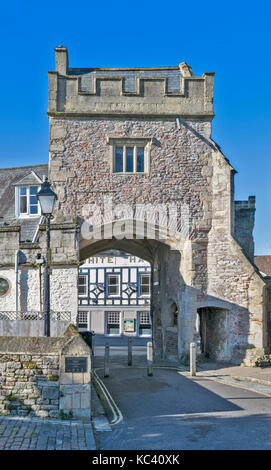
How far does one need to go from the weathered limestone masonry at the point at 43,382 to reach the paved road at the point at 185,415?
0.90 m

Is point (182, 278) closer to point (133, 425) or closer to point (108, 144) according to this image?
point (108, 144)

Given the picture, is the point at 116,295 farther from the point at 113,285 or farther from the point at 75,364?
the point at 75,364

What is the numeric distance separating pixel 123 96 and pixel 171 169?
3.16 metres

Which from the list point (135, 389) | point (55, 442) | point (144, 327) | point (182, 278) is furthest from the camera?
point (144, 327)

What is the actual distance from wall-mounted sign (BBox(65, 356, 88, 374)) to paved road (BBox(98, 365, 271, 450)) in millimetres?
1163

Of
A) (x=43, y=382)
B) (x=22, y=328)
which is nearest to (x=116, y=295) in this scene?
(x=22, y=328)

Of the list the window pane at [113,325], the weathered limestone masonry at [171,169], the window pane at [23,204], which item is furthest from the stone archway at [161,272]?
the window pane at [113,325]

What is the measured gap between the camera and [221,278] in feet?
53.2

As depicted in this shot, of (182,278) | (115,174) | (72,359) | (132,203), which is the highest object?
(115,174)

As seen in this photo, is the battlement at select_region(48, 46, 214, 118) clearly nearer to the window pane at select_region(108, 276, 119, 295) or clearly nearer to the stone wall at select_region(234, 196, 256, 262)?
the stone wall at select_region(234, 196, 256, 262)

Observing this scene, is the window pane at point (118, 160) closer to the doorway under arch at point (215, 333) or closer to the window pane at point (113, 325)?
the doorway under arch at point (215, 333)

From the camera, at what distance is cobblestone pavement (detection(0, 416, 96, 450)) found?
6523 mm
